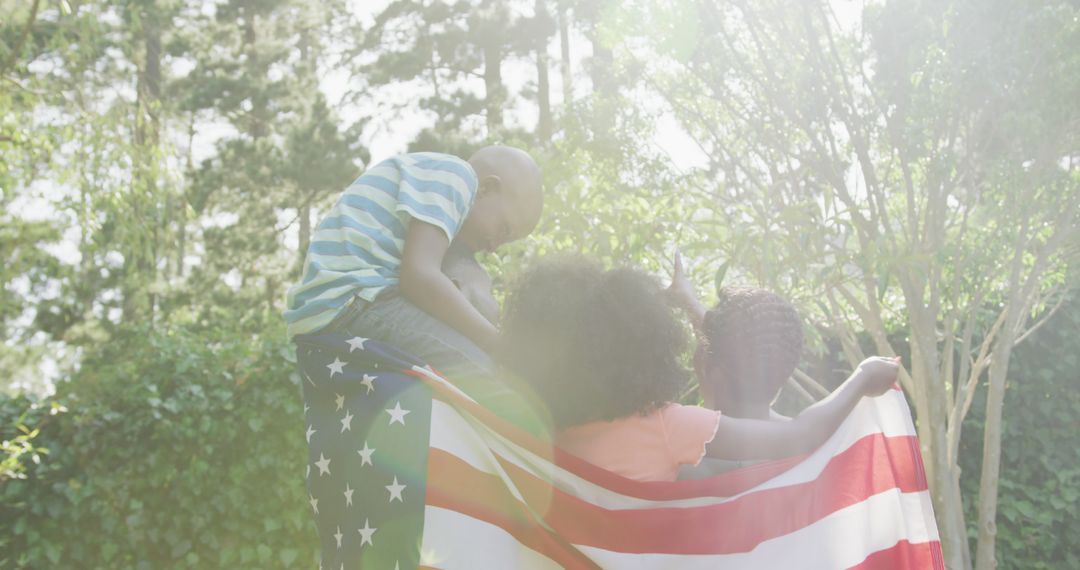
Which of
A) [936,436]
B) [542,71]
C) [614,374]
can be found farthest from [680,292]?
[542,71]

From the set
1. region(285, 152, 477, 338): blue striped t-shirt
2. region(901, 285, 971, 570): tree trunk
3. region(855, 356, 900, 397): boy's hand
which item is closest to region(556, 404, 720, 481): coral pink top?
region(855, 356, 900, 397): boy's hand

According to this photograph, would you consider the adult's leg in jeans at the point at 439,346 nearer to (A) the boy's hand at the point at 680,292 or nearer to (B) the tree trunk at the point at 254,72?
(A) the boy's hand at the point at 680,292

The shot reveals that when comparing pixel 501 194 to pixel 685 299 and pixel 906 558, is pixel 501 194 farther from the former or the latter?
pixel 906 558

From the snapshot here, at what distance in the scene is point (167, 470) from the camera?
575 cm

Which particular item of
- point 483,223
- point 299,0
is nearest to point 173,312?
point 299,0

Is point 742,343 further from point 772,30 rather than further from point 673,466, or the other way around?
point 772,30

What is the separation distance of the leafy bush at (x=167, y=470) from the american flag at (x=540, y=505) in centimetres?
384

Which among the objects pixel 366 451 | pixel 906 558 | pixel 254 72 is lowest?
pixel 906 558

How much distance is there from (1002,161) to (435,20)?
16560 mm

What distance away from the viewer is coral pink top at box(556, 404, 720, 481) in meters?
2.15

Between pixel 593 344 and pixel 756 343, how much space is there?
53 centimetres

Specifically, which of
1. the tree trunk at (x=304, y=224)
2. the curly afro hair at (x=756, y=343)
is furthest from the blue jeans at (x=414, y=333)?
the tree trunk at (x=304, y=224)

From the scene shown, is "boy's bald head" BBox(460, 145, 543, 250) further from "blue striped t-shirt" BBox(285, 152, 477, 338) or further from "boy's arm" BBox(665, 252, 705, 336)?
"boy's arm" BBox(665, 252, 705, 336)

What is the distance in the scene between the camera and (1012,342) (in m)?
5.44
